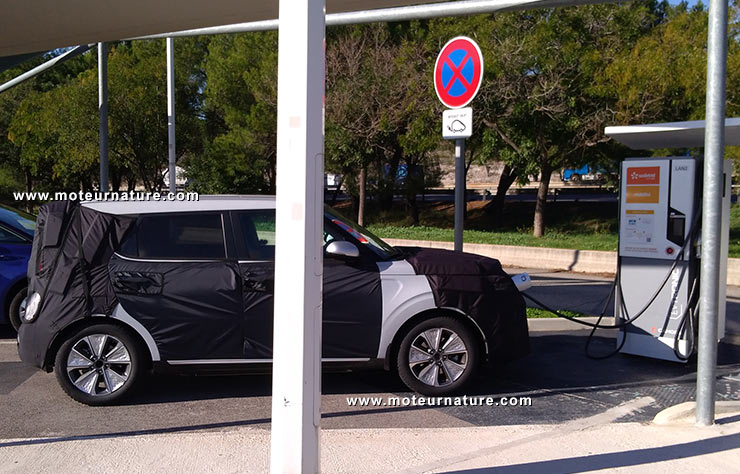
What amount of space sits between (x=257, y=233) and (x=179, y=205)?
0.76 metres

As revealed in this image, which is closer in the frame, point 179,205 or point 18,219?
point 179,205

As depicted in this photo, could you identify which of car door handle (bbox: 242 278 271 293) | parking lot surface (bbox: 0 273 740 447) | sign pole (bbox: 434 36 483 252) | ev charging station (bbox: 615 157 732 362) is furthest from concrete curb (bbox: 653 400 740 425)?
car door handle (bbox: 242 278 271 293)

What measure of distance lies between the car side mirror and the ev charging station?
3.19 metres

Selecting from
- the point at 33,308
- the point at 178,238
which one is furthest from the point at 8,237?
the point at 178,238

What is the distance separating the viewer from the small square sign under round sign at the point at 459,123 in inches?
283

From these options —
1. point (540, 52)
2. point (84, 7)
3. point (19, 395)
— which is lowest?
point (19, 395)

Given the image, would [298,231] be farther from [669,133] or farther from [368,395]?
[669,133]

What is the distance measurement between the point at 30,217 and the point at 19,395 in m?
3.70

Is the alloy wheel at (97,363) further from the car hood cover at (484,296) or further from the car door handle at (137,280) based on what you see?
the car hood cover at (484,296)

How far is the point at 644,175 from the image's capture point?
7375 millimetres

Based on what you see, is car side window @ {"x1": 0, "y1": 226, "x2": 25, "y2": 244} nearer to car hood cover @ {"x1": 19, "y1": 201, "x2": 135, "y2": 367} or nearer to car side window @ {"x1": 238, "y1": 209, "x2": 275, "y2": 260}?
car hood cover @ {"x1": 19, "y1": 201, "x2": 135, "y2": 367}

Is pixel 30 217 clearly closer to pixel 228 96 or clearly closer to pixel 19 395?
pixel 19 395

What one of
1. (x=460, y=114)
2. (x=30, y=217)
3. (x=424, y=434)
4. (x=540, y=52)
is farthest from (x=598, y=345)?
(x=540, y=52)

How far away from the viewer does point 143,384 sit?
6570 millimetres
